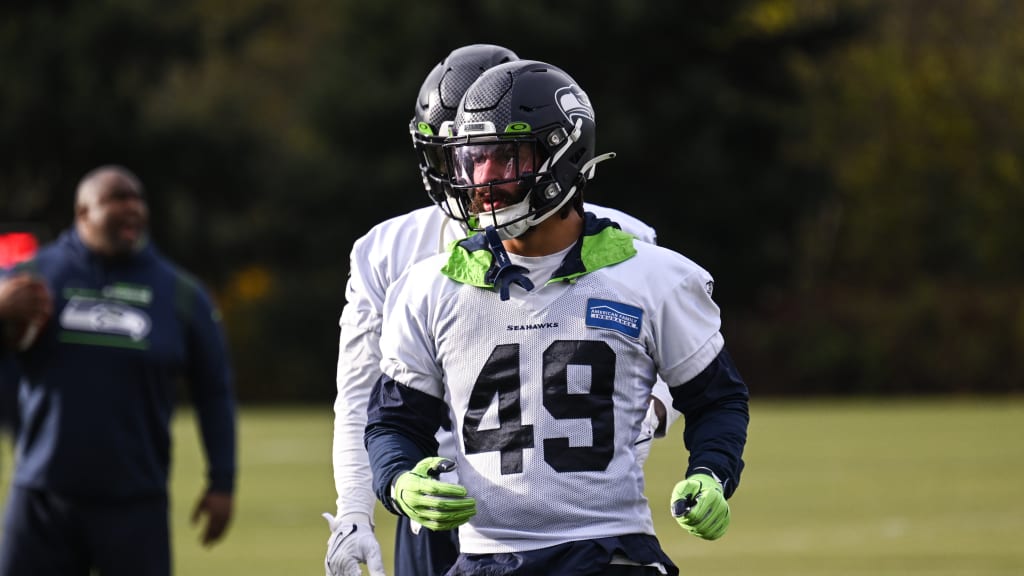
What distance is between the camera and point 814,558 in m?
12.2

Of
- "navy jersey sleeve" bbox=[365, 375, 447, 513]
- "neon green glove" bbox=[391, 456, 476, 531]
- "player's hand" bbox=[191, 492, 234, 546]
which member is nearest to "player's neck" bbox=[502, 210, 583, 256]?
"navy jersey sleeve" bbox=[365, 375, 447, 513]

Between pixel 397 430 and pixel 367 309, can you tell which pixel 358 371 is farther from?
pixel 397 430

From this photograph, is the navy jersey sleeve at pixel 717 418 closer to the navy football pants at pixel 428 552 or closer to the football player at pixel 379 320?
the football player at pixel 379 320

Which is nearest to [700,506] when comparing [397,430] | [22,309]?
[397,430]

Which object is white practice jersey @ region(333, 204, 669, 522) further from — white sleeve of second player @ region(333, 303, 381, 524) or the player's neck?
the player's neck

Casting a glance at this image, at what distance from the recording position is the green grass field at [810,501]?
39.8 feet

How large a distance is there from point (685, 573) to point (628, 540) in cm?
746

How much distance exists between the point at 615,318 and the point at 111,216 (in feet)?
11.4

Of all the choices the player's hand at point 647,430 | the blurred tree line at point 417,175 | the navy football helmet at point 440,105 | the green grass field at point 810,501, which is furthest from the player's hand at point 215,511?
the blurred tree line at point 417,175

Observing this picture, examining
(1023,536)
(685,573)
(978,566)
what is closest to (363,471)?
(685,573)

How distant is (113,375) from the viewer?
6.92 metres

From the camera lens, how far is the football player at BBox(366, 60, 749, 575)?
13.3 ft

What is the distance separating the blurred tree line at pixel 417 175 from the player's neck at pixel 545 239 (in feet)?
101

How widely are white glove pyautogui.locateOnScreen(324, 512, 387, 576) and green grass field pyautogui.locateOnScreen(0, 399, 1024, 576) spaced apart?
21.0 feet
